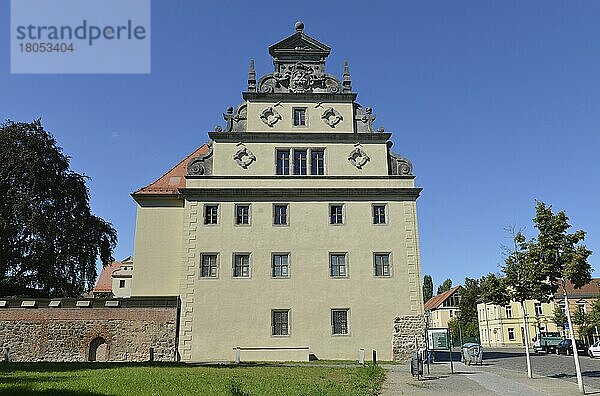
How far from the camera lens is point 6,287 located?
33.8 meters

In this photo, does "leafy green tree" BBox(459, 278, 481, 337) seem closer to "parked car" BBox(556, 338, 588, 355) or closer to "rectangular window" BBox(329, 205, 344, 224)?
"parked car" BBox(556, 338, 588, 355)

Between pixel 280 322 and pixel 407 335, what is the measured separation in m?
7.04

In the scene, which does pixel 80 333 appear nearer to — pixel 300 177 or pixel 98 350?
pixel 98 350

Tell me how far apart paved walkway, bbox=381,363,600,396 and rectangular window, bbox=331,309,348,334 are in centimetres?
619

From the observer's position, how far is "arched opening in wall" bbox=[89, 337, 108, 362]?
26484 mm

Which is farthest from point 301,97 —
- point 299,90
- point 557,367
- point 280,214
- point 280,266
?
point 557,367

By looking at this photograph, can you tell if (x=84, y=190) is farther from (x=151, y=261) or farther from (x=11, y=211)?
(x=151, y=261)

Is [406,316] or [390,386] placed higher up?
[406,316]

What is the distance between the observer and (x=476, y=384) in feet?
59.3

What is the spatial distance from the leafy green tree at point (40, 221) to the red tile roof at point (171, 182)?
685 centimetres

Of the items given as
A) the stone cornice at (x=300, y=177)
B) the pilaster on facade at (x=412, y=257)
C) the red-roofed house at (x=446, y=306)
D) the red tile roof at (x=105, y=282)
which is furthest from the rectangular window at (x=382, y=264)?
the red-roofed house at (x=446, y=306)

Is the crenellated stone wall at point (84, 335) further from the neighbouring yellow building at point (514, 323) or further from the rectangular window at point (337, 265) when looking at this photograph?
the neighbouring yellow building at point (514, 323)

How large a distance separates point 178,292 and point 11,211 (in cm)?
1241

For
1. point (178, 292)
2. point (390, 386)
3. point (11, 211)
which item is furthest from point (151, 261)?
point (390, 386)
